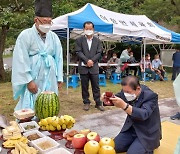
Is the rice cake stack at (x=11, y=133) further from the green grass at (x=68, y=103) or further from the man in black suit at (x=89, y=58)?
the man in black suit at (x=89, y=58)

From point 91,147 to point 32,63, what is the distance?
1.67 meters

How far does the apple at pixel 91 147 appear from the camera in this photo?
197 cm

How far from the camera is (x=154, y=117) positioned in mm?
2500

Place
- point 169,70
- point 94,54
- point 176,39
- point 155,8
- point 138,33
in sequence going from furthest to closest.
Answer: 1. point 169,70
2. point 155,8
3. point 176,39
4. point 138,33
5. point 94,54

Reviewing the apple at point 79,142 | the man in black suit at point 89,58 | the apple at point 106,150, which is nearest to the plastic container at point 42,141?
the apple at point 79,142

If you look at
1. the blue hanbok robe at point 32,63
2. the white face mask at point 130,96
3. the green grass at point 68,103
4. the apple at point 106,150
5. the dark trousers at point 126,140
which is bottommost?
the green grass at point 68,103

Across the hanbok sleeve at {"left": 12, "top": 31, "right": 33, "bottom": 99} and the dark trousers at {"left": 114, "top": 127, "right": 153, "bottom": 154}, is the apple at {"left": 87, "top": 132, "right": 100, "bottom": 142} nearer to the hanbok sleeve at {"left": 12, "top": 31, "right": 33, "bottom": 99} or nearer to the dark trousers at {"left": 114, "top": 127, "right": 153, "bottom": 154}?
the dark trousers at {"left": 114, "top": 127, "right": 153, "bottom": 154}

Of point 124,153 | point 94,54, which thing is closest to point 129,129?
point 124,153

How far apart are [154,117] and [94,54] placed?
286 cm

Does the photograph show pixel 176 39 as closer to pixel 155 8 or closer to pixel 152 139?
pixel 155 8

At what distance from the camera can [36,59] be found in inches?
128

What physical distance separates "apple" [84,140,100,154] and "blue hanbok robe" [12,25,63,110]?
140 centimetres

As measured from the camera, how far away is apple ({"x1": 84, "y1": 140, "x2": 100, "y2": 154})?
1.97 m

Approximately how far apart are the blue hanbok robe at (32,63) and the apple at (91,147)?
55.0 inches
